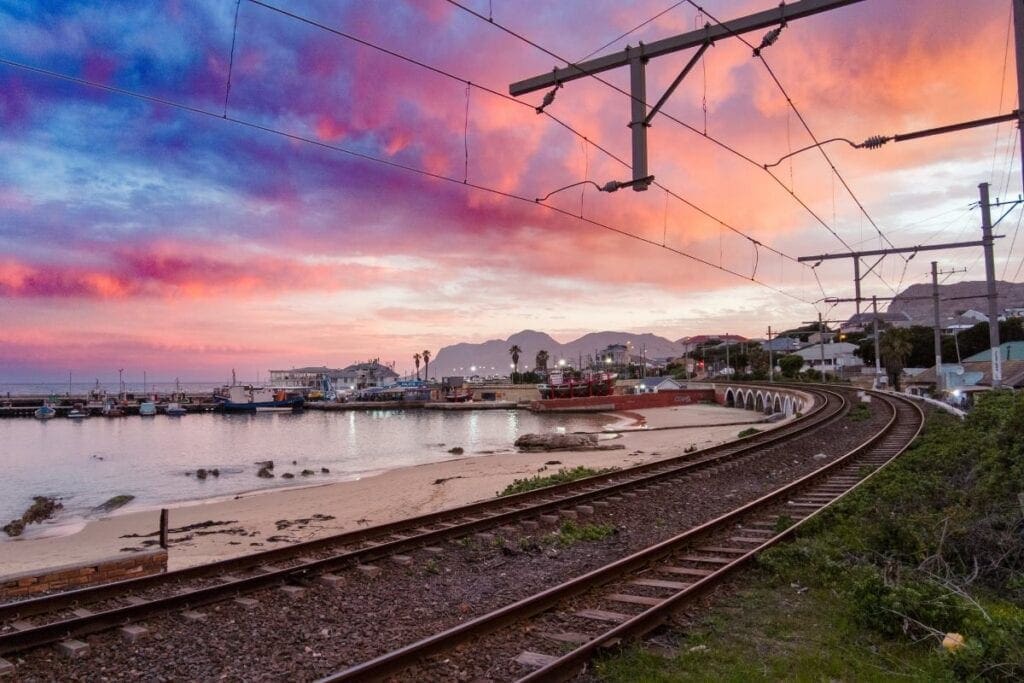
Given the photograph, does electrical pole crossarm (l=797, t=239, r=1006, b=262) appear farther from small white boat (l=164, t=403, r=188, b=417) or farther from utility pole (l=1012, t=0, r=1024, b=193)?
small white boat (l=164, t=403, r=188, b=417)

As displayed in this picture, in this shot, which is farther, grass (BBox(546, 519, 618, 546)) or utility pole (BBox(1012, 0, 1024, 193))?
grass (BBox(546, 519, 618, 546))

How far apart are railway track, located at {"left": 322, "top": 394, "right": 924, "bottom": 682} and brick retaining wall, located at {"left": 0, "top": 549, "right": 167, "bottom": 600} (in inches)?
234

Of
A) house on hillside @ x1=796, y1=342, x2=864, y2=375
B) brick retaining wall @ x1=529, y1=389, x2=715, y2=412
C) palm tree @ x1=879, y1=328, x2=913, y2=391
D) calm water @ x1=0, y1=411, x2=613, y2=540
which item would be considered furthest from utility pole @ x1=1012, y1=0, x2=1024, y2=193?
house on hillside @ x1=796, y1=342, x2=864, y2=375

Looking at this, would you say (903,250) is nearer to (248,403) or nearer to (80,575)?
(80,575)

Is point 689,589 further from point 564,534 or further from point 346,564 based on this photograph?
point 346,564

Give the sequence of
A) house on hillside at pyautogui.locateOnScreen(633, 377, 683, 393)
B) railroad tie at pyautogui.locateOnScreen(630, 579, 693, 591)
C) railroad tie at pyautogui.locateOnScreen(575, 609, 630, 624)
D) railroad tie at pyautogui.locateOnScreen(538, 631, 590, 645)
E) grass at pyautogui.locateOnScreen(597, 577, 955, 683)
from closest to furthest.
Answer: grass at pyautogui.locateOnScreen(597, 577, 955, 683) → railroad tie at pyautogui.locateOnScreen(538, 631, 590, 645) → railroad tie at pyautogui.locateOnScreen(575, 609, 630, 624) → railroad tie at pyautogui.locateOnScreen(630, 579, 693, 591) → house on hillside at pyautogui.locateOnScreen(633, 377, 683, 393)

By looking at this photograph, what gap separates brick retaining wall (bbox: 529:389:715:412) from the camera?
102 meters

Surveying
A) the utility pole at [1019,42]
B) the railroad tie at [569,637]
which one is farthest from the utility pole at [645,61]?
the railroad tie at [569,637]

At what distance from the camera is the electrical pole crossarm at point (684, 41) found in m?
9.70

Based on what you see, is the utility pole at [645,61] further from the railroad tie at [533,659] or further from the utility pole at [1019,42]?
the railroad tie at [533,659]

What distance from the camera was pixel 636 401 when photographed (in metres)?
102

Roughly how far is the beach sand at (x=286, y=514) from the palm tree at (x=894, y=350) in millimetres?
70680

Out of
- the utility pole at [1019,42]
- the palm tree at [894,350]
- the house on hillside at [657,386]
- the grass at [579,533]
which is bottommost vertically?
the grass at [579,533]

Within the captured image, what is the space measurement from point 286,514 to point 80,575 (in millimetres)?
11268
